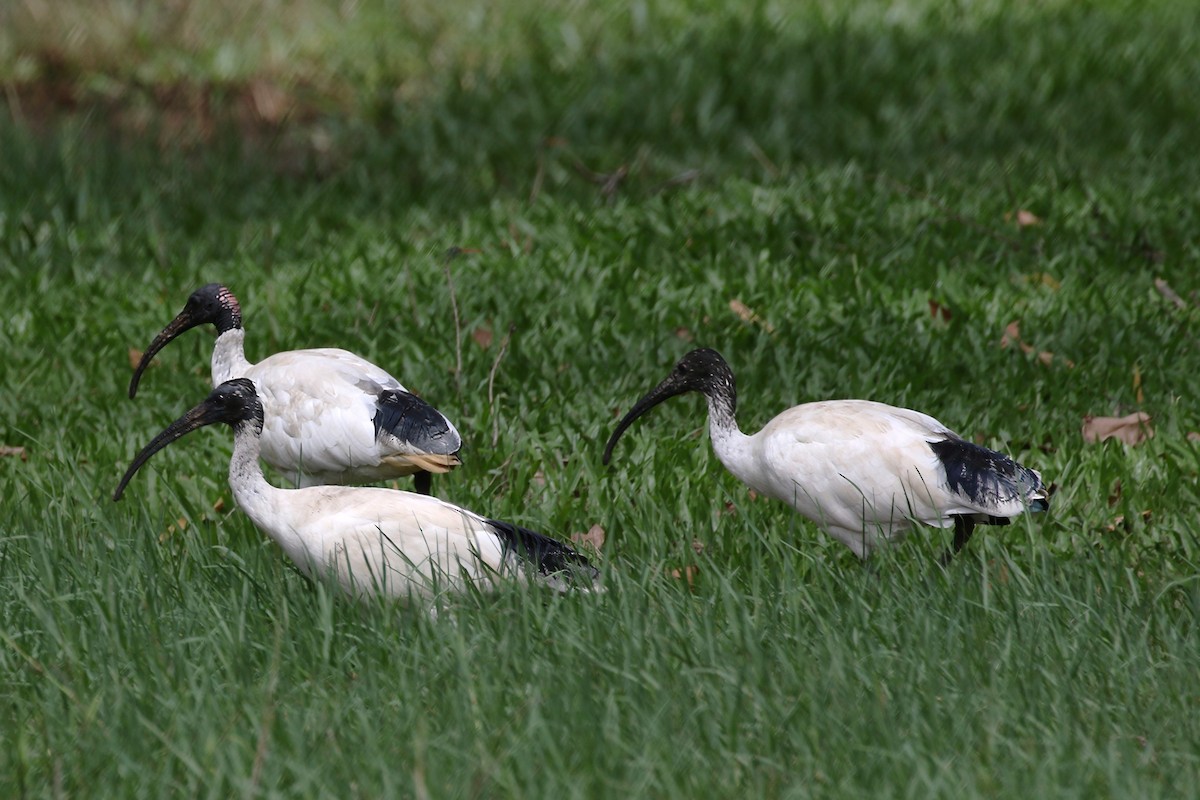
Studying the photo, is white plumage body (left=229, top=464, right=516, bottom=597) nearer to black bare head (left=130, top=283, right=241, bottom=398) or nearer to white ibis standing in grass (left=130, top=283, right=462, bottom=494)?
white ibis standing in grass (left=130, top=283, right=462, bottom=494)

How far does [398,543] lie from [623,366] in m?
2.48

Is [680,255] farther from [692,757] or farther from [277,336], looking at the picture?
[692,757]

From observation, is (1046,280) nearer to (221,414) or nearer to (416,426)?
(416,426)

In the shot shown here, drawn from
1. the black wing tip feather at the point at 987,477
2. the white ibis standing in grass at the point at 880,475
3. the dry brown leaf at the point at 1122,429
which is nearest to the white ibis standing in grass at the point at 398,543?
the white ibis standing in grass at the point at 880,475

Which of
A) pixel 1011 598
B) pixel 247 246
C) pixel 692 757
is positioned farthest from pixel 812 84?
pixel 692 757

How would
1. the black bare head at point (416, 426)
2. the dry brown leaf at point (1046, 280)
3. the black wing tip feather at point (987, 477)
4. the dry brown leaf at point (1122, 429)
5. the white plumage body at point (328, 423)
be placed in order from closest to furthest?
the black wing tip feather at point (987, 477) < the black bare head at point (416, 426) < the white plumage body at point (328, 423) < the dry brown leaf at point (1122, 429) < the dry brown leaf at point (1046, 280)

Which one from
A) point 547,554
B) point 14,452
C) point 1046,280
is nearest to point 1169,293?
point 1046,280

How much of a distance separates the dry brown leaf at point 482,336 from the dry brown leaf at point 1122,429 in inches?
95.9

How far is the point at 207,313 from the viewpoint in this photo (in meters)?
5.75

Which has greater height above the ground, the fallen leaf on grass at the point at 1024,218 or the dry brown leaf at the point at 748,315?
the dry brown leaf at the point at 748,315

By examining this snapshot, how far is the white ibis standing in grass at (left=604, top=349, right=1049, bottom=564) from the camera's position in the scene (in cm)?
451

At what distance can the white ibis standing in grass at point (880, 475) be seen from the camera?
14.8 ft

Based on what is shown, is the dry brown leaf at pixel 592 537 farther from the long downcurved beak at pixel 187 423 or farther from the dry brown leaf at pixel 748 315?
the dry brown leaf at pixel 748 315

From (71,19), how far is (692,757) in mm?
10246
